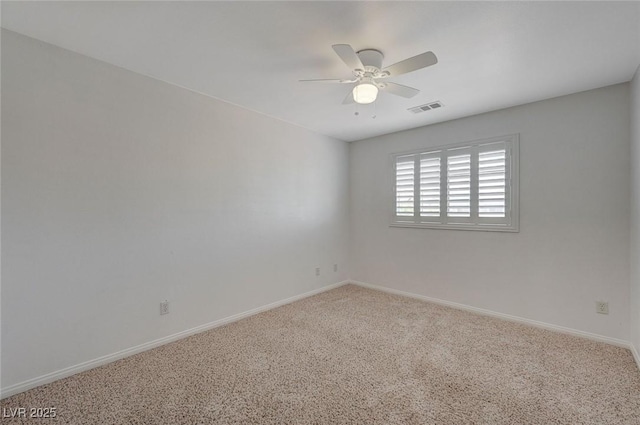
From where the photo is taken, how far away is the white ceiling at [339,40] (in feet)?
5.55

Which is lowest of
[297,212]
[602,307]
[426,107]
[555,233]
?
[602,307]

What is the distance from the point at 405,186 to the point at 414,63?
2.46 meters

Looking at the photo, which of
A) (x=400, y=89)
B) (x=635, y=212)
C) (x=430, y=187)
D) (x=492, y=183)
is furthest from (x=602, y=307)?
(x=400, y=89)

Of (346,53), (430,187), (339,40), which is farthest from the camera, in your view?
(430,187)

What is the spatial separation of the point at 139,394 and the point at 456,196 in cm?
373

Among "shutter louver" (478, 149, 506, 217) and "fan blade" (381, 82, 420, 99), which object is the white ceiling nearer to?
"fan blade" (381, 82, 420, 99)

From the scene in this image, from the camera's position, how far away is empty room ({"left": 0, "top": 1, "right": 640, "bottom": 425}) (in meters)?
1.82

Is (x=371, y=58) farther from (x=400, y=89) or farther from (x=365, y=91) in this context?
(x=400, y=89)

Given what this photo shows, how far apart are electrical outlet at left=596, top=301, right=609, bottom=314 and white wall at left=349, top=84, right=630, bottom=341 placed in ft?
0.10

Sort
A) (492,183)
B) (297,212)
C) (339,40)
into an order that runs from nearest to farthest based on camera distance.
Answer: (339,40) → (492,183) → (297,212)

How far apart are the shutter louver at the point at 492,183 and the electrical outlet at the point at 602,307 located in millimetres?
1160

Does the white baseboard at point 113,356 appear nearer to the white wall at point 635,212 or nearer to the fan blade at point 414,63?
the fan blade at point 414,63

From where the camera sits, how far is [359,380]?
2.10 metres

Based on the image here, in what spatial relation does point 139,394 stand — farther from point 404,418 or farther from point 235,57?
point 235,57
